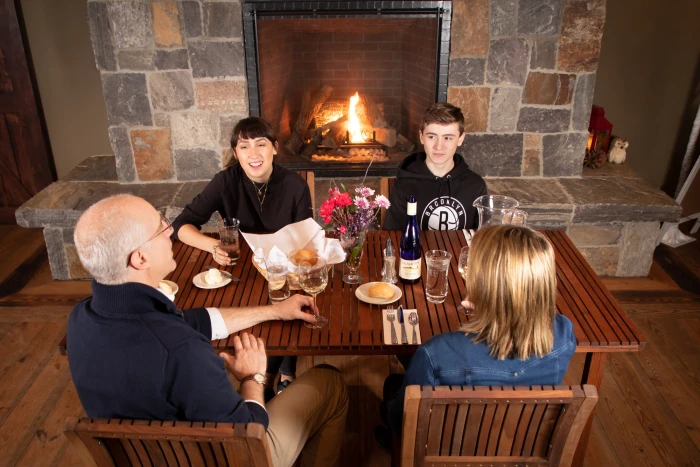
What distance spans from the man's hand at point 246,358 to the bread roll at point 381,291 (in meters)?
0.37

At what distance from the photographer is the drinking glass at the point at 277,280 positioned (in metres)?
1.62

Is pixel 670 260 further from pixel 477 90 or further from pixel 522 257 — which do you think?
pixel 522 257

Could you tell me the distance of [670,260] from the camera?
10.7 ft

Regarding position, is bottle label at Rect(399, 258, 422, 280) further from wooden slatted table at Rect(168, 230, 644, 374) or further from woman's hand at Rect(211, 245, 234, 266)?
woman's hand at Rect(211, 245, 234, 266)

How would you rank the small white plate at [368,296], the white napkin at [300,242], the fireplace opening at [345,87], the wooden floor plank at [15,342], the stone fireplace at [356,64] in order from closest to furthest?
the small white plate at [368,296], the white napkin at [300,242], the wooden floor plank at [15,342], the stone fireplace at [356,64], the fireplace opening at [345,87]

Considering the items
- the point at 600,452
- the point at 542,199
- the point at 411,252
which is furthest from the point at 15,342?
the point at 542,199

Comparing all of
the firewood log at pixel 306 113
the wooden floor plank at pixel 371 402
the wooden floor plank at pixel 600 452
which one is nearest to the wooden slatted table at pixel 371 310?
the wooden floor plank at pixel 600 452

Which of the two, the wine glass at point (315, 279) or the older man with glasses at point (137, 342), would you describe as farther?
the wine glass at point (315, 279)

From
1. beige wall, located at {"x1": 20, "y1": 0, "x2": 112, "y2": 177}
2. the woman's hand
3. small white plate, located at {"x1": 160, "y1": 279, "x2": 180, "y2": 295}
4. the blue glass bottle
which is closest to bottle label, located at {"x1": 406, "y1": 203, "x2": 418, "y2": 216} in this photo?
the blue glass bottle

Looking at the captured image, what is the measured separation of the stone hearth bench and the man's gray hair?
5.28 ft

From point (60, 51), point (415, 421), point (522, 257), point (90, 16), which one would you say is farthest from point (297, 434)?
point (60, 51)

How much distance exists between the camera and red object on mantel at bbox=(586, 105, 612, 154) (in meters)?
3.26

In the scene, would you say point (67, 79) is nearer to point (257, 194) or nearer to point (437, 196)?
point (257, 194)

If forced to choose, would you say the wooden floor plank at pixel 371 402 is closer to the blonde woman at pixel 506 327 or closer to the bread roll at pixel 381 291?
the bread roll at pixel 381 291
